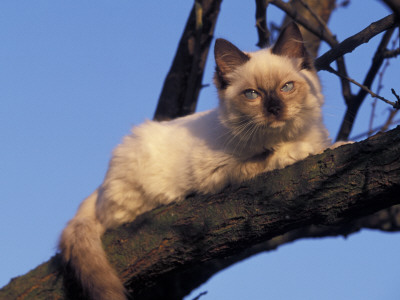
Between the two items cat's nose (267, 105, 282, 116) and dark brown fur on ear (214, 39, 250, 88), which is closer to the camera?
cat's nose (267, 105, 282, 116)

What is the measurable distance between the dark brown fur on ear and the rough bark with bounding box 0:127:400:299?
942mm

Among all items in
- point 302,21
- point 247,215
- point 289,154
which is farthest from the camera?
point 302,21

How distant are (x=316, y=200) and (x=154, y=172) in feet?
4.52

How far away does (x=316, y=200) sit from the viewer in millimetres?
2297

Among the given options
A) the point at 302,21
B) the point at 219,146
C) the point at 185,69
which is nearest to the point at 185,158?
the point at 219,146

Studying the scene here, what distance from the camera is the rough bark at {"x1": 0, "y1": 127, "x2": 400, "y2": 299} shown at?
7.18 ft

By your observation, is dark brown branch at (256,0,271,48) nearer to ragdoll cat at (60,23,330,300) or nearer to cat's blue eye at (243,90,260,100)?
ragdoll cat at (60,23,330,300)

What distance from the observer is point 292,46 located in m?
3.14

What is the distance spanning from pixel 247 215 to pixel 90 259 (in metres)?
1.11

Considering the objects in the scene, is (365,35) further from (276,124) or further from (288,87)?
(276,124)

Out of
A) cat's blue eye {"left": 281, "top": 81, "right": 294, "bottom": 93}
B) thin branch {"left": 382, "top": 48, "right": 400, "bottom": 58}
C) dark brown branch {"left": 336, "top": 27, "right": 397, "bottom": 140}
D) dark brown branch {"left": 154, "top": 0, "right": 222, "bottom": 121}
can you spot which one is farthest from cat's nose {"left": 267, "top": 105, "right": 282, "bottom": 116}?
dark brown branch {"left": 154, "top": 0, "right": 222, "bottom": 121}

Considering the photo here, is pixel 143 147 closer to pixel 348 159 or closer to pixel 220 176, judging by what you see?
pixel 220 176

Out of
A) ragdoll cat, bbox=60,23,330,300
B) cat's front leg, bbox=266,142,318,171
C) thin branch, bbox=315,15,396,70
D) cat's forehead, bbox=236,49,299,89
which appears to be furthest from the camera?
cat's forehead, bbox=236,49,299,89

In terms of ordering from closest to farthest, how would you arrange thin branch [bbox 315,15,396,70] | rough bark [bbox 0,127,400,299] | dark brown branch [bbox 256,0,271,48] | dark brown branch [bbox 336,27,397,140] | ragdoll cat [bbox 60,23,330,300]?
rough bark [bbox 0,127,400,299], thin branch [bbox 315,15,396,70], ragdoll cat [bbox 60,23,330,300], dark brown branch [bbox 256,0,271,48], dark brown branch [bbox 336,27,397,140]
